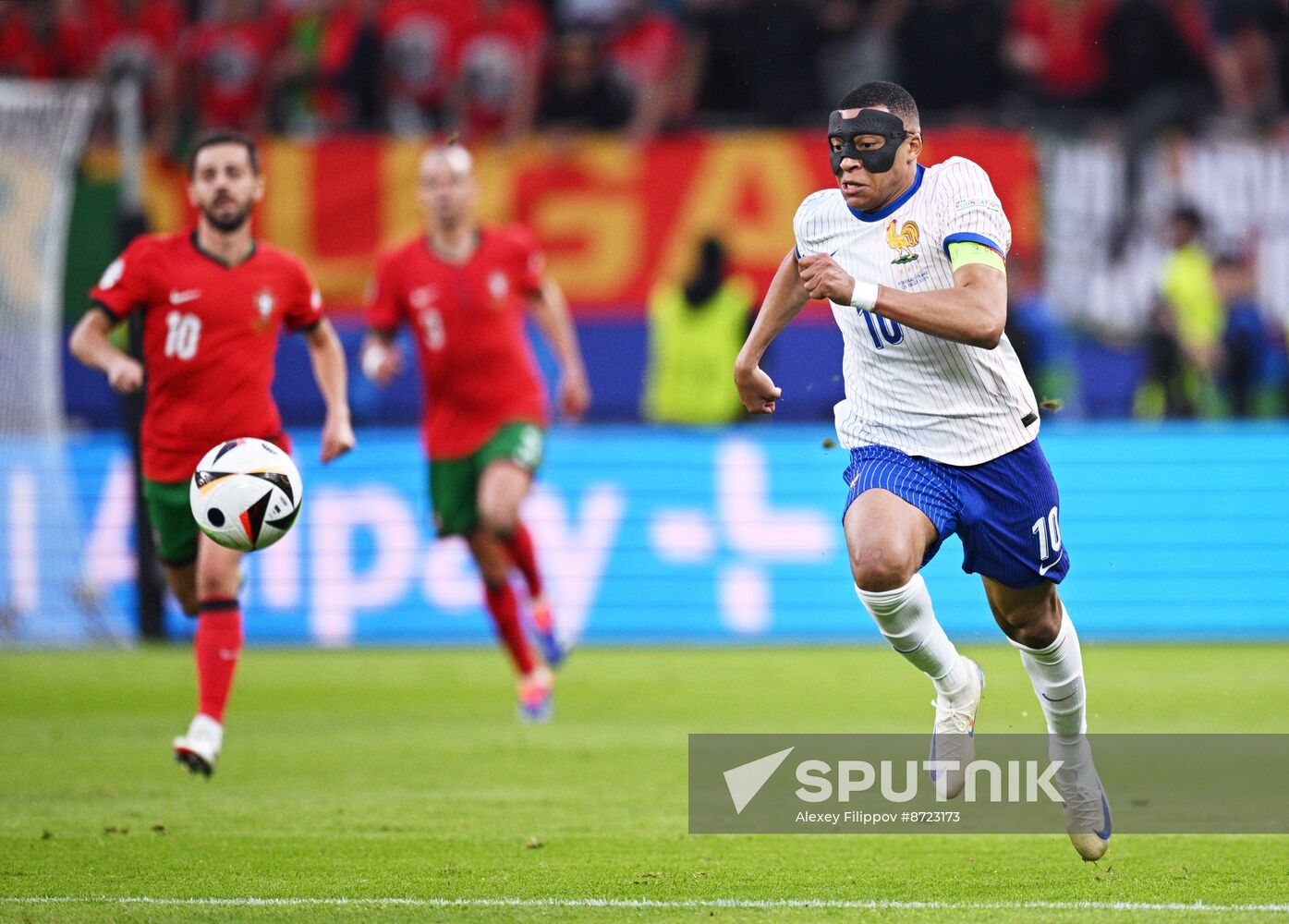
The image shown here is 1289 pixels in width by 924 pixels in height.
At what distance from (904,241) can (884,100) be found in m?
0.43

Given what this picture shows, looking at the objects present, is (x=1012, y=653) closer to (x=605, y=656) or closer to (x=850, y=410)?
(x=605, y=656)

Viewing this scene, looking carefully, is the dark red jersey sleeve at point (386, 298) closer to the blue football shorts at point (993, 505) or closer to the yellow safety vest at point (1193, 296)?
the blue football shorts at point (993, 505)

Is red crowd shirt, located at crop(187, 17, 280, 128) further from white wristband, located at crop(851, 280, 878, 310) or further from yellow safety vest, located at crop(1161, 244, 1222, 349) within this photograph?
white wristband, located at crop(851, 280, 878, 310)

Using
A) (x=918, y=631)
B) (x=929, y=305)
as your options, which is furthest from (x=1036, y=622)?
(x=929, y=305)

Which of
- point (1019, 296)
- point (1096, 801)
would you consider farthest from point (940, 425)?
point (1019, 296)

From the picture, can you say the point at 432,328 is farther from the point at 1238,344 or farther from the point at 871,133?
the point at 1238,344

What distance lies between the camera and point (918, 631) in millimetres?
6121

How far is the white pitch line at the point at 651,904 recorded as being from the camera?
208 inches

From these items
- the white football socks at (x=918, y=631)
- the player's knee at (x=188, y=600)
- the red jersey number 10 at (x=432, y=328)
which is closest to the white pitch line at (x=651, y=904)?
the white football socks at (x=918, y=631)

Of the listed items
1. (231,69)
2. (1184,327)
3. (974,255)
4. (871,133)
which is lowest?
(1184,327)

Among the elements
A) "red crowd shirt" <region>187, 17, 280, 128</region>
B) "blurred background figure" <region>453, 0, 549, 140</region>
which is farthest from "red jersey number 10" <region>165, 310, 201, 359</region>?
"red crowd shirt" <region>187, 17, 280, 128</region>

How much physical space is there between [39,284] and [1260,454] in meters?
8.56

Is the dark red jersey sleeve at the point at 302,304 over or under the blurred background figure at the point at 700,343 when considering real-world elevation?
over

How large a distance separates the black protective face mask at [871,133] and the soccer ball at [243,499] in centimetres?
258
